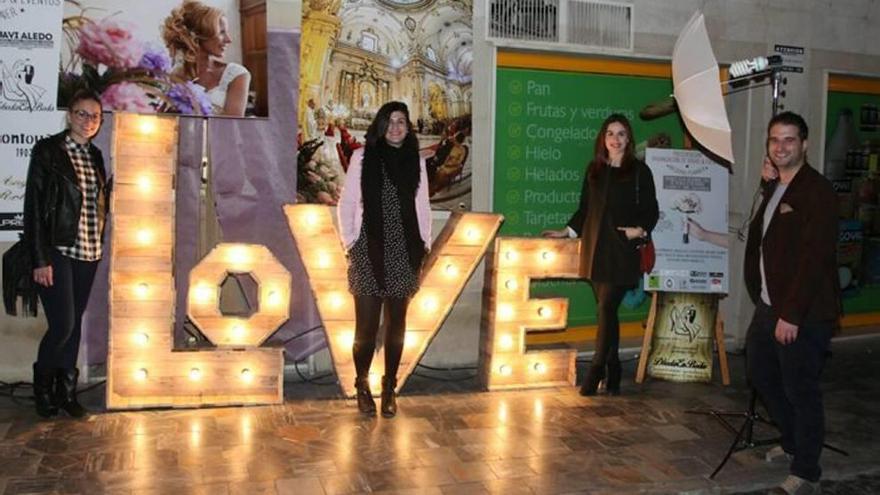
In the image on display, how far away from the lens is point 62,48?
5273 millimetres

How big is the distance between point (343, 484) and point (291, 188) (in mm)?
2394

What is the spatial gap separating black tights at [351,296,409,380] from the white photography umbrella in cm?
201

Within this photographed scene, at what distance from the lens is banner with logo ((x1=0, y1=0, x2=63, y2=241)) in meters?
5.24

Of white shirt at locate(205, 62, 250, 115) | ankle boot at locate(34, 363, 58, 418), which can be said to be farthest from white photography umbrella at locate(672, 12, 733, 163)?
ankle boot at locate(34, 363, 58, 418)

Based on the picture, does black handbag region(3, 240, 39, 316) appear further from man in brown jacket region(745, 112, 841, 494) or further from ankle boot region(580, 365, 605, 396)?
man in brown jacket region(745, 112, 841, 494)

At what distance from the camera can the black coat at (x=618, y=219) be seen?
5441 millimetres

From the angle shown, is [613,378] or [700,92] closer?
[700,92]

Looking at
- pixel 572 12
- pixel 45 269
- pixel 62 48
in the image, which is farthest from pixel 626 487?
pixel 62 48

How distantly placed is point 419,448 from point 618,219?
203cm

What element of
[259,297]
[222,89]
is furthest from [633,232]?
[222,89]

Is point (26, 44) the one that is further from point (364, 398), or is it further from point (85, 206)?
point (364, 398)

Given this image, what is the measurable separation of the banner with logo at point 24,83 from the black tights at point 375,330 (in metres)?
2.35

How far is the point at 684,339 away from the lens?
20.1ft

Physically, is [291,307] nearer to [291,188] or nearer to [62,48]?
[291,188]
